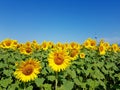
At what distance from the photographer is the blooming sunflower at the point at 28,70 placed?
265 inches

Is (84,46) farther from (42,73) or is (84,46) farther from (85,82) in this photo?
(42,73)

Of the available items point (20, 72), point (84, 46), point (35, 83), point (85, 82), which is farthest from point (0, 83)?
point (84, 46)

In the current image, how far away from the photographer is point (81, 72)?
9656mm

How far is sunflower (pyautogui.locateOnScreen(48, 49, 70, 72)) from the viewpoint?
7160mm

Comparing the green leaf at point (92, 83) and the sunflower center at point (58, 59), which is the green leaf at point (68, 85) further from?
the green leaf at point (92, 83)

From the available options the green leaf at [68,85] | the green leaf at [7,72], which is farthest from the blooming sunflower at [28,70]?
the green leaf at [7,72]

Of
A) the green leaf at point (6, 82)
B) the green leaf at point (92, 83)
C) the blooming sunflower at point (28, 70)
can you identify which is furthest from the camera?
the green leaf at point (92, 83)

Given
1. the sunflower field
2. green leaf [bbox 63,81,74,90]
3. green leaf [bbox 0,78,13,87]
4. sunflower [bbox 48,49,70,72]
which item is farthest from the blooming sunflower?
green leaf [bbox 0,78,13,87]

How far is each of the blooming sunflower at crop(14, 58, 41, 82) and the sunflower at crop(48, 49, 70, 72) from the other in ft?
1.69

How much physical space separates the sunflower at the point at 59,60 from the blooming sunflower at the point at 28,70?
51 centimetres

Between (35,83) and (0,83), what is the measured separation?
0.86 meters

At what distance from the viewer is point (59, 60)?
23.7ft

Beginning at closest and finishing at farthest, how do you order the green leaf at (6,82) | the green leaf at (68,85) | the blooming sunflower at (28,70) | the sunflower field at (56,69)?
the blooming sunflower at (28,70), the sunflower field at (56,69), the green leaf at (68,85), the green leaf at (6,82)

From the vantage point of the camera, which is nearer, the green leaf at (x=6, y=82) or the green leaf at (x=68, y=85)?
the green leaf at (x=68, y=85)
